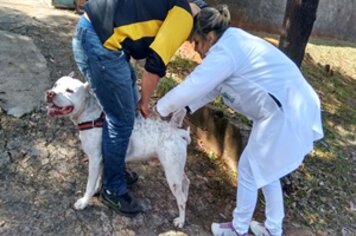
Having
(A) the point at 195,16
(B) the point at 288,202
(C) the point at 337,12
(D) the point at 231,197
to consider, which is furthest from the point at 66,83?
(C) the point at 337,12

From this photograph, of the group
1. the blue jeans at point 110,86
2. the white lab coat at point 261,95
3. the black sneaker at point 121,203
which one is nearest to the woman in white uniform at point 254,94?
the white lab coat at point 261,95

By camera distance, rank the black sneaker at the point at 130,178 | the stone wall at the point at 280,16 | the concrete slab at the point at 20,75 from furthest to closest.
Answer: the stone wall at the point at 280,16
the concrete slab at the point at 20,75
the black sneaker at the point at 130,178

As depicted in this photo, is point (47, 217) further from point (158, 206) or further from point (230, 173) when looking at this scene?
point (230, 173)

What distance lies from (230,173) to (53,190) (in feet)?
5.12

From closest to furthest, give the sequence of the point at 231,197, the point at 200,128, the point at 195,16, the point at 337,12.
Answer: the point at 195,16 < the point at 231,197 < the point at 200,128 < the point at 337,12

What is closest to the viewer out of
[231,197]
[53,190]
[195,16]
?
[195,16]

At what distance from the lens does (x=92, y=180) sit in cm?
351

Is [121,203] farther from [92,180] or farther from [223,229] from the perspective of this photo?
[223,229]

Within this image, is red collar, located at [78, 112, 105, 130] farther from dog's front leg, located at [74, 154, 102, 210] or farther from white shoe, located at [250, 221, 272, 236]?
white shoe, located at [250, 221, 272, 236]

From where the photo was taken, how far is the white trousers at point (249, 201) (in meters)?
3.43

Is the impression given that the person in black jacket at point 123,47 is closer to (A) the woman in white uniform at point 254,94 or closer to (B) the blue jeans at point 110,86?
(B) the blue jeans at point 110,86

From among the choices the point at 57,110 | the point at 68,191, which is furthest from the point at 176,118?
the point at 68,191

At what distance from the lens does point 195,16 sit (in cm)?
308

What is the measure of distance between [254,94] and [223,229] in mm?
1082
